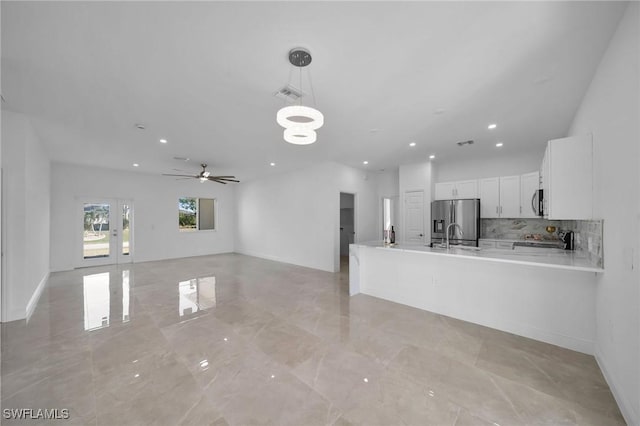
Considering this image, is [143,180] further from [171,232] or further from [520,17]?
[520,17]

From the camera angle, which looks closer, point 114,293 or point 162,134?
point 162,134

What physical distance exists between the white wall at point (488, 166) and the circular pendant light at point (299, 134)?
5.08 metres

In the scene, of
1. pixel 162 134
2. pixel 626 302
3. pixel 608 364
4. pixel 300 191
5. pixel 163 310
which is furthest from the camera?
pixel 300 191

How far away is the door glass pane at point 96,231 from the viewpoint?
23.2ft

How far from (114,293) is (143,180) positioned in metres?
4.52

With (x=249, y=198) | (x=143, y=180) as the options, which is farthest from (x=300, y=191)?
(x=143, y=180)

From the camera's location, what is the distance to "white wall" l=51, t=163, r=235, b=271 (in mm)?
6578

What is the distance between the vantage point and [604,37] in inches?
79.7

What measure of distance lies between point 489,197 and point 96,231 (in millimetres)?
10774

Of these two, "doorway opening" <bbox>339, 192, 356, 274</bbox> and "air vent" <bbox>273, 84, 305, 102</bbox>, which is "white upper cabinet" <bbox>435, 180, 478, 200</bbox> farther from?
"air vent" <bbox>273, 84, 305, 102</bbox>

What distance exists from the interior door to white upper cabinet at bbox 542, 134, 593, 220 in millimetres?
3959

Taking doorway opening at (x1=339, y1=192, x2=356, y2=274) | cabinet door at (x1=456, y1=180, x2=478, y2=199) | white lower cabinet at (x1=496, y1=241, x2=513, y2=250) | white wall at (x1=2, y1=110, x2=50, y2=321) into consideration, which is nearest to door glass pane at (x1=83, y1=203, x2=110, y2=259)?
white wall at (x1=2, y1=110, x2=50, y2=321)

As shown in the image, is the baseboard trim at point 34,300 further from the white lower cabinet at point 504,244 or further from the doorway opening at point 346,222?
the white lower cabinet at point 504,244

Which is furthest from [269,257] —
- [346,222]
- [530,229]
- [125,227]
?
[530,229]
